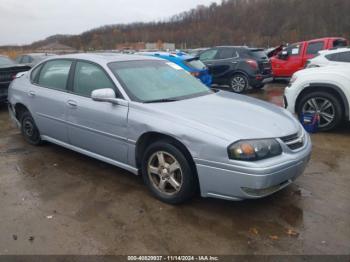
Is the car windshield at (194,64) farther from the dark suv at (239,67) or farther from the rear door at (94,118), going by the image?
the rear door at (94,118)

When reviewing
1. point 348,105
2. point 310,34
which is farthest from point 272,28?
point 348,105

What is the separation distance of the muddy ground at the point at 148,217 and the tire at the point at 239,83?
7.09 meters

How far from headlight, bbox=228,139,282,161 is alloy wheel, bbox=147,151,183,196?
63cm

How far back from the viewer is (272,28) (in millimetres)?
76938

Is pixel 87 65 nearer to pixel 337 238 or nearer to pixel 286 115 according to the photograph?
pixel 286 115

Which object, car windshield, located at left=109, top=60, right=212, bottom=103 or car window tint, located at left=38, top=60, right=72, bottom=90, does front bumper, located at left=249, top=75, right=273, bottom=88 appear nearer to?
car windshield, located at left=109, top=60, right=212, bottom=103

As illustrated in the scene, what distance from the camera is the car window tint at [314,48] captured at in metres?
12.3

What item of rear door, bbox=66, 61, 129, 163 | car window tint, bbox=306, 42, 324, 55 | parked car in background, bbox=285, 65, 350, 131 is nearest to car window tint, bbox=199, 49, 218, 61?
car window tint, bbox=306, 42, 324, 55

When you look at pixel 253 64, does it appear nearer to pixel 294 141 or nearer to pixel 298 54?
pixel 298 54

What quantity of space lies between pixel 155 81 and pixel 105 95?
28.8 inches

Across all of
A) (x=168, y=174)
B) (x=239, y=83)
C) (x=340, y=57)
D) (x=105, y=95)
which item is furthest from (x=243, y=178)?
(x=239, y=83)

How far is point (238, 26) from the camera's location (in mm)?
84625

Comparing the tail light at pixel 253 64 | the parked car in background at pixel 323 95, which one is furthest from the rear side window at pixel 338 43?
the parked car in background at pixel 323 95

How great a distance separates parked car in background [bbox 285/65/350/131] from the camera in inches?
241
